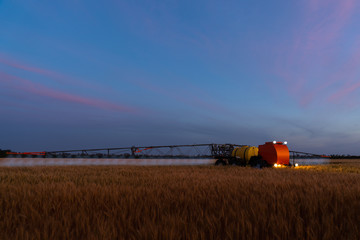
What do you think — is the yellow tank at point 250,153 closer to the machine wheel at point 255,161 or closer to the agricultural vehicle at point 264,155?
the agricultural vehicle at point 264,155

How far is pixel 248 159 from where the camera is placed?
22344 millimetres

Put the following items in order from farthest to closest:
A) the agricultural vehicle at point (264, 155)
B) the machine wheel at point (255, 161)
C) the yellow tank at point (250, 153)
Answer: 1. the yellow tank at point (250, 153)
2. the machine wheel at point (255, 161)
3. the agricultural vehicle at point (264, 155)

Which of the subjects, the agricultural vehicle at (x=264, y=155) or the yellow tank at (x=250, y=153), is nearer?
the agricultural vehicle at (x=264, y=155)

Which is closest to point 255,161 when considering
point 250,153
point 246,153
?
point 250,153

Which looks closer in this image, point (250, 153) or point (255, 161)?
point (255, 161)

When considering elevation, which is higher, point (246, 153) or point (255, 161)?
→ point (246, 153)

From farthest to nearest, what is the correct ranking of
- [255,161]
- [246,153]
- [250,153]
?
1. [246,153]
2. [250,153]
3. [255,161]

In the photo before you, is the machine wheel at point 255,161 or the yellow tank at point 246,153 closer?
the machine wheel at point 255,161

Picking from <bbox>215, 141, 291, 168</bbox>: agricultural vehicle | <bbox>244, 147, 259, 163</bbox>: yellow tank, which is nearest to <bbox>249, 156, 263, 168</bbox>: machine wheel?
<bbox>215, 141, 291, 168</bbox>: agricultural vehicle

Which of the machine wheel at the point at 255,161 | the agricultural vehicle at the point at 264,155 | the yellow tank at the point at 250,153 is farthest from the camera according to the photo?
the yellow tank at the point at 250,153

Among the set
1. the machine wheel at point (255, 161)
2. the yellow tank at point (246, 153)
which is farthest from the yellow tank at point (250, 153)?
the machine wheel at point (255, 161)

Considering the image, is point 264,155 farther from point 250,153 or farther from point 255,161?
point 250,153

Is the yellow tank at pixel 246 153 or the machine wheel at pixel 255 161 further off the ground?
the yellow tank at pixel 246 153

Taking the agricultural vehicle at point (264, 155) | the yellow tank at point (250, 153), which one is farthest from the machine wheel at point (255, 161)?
the yellow tank at point (250, 153)
